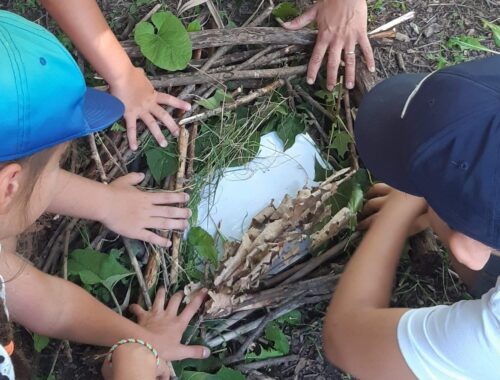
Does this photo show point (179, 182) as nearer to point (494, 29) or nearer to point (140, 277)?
point (140, 277)

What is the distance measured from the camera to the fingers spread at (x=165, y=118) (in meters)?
1.56

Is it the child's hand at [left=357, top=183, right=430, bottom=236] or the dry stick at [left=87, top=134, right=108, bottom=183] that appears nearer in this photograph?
the child's hand at [left=357, top=183, right=430, bottom=236]

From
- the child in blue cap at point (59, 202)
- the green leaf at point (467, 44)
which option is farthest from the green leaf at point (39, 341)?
the green leaf at point (467, 44)

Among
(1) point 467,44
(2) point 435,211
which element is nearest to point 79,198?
(2) point 435,211

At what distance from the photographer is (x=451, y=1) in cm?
187

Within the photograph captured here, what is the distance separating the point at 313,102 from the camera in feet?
5.49

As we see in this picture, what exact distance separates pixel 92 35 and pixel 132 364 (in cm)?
74

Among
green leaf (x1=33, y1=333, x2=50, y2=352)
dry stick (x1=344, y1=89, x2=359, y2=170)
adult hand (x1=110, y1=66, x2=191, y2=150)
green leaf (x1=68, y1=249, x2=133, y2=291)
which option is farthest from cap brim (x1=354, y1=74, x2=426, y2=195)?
green leaf (x1=33, y1=333, x2=50, y2=352)

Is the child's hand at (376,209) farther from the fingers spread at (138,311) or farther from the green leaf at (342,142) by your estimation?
the fingers spread at (138,311)

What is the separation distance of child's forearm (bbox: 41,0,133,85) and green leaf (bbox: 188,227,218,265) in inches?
16.0

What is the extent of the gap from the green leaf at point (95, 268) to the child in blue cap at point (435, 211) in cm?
49

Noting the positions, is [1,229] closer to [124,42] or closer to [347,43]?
[124,42]

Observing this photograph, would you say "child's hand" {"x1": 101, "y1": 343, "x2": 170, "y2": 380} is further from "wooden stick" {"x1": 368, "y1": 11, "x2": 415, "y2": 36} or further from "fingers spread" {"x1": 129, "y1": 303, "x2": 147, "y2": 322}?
"wooden stick" {"x1": 368, "y1": 11, "x2": 415, "y2": 36}

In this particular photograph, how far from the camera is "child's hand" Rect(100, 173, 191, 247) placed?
1.50m
